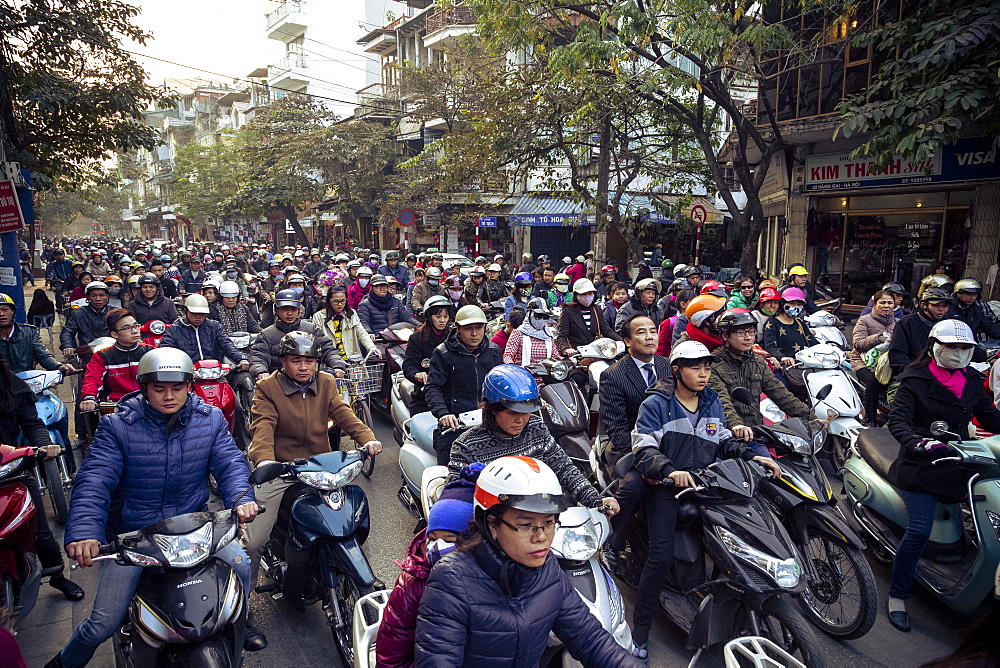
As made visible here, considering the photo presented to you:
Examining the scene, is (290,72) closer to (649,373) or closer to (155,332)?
(155,332)

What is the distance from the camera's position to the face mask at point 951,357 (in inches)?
172

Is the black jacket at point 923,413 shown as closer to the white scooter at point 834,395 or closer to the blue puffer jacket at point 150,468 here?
the white scooter at point 834,395

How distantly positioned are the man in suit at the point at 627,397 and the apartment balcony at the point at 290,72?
56.0m

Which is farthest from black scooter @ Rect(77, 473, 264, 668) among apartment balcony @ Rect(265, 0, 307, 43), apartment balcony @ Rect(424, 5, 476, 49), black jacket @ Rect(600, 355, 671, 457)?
apartment balcony @ Rect(265, 0, 307, 43)

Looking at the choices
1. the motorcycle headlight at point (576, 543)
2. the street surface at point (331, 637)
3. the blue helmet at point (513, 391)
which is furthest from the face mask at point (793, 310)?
the motorcycle headlight at point (576, 543)

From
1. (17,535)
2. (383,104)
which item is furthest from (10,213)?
(383,104)

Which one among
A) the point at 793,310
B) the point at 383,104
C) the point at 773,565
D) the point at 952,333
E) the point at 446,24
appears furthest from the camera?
the point at 383,104

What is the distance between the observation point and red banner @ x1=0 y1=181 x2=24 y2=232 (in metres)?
9.96

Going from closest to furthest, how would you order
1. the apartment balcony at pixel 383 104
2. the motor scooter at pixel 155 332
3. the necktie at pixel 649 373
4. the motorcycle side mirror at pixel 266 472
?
the motorcycle side mirror at pixel 266 472
the necktie at pixel 649 373
the motor scooter at pixel 155 332
the apartment balcony at pixel 383 104

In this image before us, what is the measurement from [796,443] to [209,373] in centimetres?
499

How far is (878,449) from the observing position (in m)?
4.96

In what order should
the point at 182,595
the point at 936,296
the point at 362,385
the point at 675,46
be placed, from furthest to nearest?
the point at 675,46 → the point at 362,385 → the point at 936,296 → the point at 182,595

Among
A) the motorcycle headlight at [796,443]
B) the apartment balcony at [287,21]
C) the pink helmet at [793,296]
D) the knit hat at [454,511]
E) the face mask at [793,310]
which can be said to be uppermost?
the apartment balcony at [287,21]

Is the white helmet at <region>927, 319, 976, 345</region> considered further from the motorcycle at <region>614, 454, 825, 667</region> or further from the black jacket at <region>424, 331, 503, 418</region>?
the black jacket at <region>424, 331, 503, 418</region>
